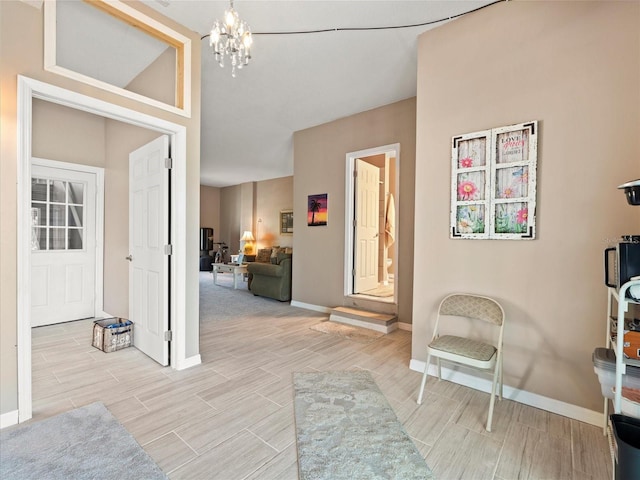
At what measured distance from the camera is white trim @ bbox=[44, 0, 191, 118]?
6.40ft

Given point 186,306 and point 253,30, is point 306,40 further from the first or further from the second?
point 186,306

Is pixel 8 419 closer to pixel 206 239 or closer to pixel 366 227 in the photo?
pixel 366 227

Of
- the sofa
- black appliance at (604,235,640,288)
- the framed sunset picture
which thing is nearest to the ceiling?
the framed sunset picture

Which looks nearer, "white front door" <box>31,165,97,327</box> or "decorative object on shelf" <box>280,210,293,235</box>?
"white front door" <box>31,165,97,327</box>

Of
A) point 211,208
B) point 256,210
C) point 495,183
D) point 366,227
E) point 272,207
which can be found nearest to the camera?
point 495,183

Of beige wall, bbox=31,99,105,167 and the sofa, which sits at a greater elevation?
beige wall, bbox=31,99,105,167

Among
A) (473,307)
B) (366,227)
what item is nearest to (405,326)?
(366,227)

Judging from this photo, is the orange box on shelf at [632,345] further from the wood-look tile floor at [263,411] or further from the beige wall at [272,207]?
the beige wall at [272,207]

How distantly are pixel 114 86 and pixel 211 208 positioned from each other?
8923 millimetres

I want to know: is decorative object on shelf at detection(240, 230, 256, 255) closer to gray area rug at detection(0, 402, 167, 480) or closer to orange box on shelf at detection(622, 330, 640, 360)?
gray area rug at detection(0, 402, 167, 480)

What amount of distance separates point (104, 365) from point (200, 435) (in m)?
1.57

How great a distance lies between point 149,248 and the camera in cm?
298

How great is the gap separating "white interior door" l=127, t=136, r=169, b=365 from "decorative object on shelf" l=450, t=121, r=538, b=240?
2.56 metres

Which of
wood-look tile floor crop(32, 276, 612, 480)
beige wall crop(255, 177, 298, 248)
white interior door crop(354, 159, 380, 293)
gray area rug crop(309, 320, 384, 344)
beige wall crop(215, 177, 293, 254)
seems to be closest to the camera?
wood-look tile floor crop(32, 276, 612, 480)
